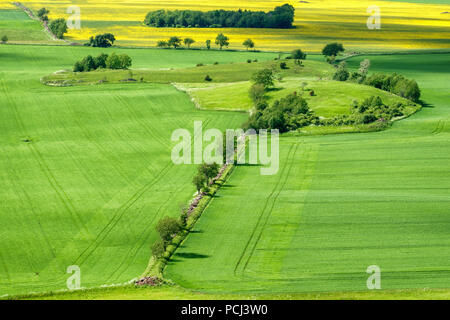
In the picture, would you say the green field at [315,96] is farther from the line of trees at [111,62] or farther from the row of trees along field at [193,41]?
the row of trees along field at [193,41]

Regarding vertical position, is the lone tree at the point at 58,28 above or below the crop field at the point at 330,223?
above

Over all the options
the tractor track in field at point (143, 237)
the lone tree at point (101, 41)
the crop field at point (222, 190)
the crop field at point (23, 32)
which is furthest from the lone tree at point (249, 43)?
the tractor track in field at point (143, 237)

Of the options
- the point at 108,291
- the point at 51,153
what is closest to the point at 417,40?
the point at 51,153

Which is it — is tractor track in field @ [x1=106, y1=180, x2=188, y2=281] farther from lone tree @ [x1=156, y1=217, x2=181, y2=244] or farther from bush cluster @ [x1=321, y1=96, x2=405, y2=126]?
bush cluster @ [x1=321, y1=96, x2=405, y2=126]

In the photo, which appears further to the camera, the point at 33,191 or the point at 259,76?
the point at 259,76

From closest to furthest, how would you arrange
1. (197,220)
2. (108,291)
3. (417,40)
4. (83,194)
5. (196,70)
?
(108,291)
(197,220)
(83,194)
(196,70)
(417,40)

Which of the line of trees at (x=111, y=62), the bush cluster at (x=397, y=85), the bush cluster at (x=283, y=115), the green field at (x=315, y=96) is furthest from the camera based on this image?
the line of trees at (x=111, y=62)

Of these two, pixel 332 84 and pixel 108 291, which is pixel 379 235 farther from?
pixel 332 84

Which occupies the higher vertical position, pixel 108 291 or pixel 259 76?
pixel 259 76
